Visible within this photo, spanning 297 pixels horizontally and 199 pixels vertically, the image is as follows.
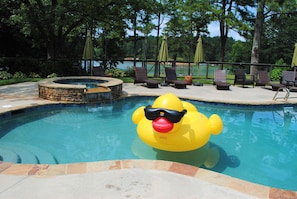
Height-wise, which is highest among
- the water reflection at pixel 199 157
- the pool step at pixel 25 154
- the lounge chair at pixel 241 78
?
the lounge chair at pixel 241 78

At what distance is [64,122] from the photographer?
6.90 m

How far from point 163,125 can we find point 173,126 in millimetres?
211

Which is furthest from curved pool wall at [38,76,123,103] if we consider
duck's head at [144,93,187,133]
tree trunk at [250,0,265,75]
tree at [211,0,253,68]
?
tree at [211,0,253,68]

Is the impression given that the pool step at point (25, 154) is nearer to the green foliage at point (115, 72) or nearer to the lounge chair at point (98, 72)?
the lounge chair at point (98, 72)

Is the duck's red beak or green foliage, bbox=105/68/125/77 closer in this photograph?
the duck's red beak

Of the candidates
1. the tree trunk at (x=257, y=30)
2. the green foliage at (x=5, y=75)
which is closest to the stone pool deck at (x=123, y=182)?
the green foliage at (x=5, y=75)

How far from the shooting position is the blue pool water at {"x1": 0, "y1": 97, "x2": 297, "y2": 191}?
180 inches

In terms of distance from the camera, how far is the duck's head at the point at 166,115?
158 inches

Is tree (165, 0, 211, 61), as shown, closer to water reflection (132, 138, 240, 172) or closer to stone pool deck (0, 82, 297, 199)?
water reflection (132, 138, 240, 172)

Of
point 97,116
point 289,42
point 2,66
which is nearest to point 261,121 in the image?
point 97,116

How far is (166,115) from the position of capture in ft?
13.2

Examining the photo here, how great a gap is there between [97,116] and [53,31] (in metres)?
9.64

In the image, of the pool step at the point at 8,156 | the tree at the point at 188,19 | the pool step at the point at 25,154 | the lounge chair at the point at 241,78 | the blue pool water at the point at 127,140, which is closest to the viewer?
the pool step at the point at 8,156

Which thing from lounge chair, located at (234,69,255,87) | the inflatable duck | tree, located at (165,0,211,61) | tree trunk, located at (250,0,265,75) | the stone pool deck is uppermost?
tree, located at (165,0,211,61)
